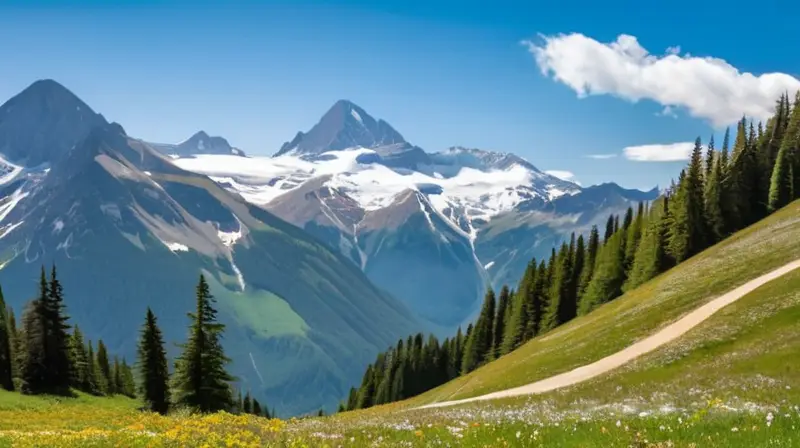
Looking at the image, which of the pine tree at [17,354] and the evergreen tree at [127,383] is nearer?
the pine tree at [17,354]

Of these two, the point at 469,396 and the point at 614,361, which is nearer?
the point at 614,361

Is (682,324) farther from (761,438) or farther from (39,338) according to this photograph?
(39,338)

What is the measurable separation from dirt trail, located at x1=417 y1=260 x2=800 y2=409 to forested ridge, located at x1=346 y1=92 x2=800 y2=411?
44053 mm

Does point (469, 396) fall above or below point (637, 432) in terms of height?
below

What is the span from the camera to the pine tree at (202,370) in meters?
56.2

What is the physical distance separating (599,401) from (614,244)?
83.6 metres

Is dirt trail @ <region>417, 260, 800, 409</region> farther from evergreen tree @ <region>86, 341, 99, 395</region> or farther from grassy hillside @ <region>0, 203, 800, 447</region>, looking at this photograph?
evergreen tree @ <region>86, 341, 99, 395</region>

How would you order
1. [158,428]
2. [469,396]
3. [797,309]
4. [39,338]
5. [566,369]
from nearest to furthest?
[158,428]
[797,309]
[566,369]
[469,396]
[39,338]

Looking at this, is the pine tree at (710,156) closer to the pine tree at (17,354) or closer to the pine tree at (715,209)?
the pine tree at (715,209)

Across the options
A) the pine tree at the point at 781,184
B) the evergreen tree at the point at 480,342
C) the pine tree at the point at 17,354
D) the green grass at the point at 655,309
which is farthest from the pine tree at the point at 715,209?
the pine tree at the point at 17,354

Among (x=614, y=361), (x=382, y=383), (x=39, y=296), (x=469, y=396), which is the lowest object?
(x=382, y=383)

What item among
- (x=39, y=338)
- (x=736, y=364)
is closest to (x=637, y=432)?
(x=736, y=364)

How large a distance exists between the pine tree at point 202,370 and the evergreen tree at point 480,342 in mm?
84603

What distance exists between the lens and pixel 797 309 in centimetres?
3959
